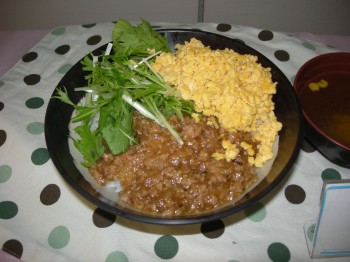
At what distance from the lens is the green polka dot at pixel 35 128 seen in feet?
6.29

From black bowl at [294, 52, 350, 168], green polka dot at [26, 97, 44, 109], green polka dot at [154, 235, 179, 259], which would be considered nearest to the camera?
green polka dot at [154, 235, 179, 259]

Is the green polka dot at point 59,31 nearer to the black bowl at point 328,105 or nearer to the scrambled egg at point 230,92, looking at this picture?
the scrambled egg at point 230,92

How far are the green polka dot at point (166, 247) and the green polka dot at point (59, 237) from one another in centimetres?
42

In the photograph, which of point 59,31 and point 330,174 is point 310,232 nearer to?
point 330,174

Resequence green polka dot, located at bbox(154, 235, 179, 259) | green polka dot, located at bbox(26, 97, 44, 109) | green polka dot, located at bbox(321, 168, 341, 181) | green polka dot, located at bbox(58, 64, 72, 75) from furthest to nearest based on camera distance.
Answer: green polka dot, located at bbox(58, 64, 72, 75)
green polka dot, located at bbox(26, 97, 44, 109)
green polka dot, located at bbox(321, 168, 341, 181)
green polka dot, located at bbox(154, 235, 179, 259)

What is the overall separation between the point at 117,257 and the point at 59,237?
0.30 metres

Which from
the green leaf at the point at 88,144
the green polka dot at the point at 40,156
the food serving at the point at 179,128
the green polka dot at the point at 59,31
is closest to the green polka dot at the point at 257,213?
the food serving at the point at 179,128

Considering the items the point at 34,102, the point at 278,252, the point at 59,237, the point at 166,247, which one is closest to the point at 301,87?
the point at 278,252

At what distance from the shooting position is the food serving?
1.38 meters

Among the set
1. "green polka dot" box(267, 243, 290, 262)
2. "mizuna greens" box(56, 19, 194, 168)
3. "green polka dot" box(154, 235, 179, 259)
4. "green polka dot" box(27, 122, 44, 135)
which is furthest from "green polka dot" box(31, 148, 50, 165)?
"green polka dot" box(267, 243, 290, 262)

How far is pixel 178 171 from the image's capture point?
55.0 inches

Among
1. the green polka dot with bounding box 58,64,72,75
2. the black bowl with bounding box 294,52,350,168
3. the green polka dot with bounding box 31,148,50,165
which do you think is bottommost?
the green polka dot with bounding box 31,148,50,165

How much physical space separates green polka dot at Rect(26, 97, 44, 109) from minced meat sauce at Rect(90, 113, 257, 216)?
80 centimetres

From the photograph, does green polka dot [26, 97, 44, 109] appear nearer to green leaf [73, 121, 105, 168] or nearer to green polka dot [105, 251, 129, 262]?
green leaf [73, 121, 105, 168]
